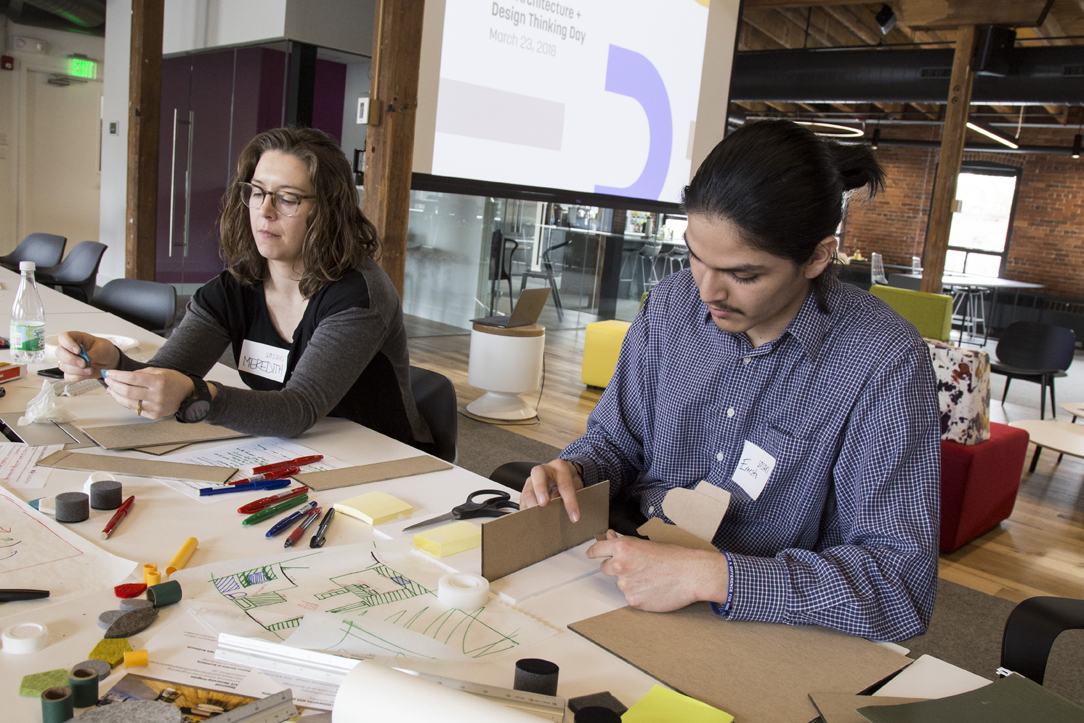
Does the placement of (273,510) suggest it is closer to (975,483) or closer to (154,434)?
(154,434)

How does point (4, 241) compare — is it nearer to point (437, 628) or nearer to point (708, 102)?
point (708, 102)

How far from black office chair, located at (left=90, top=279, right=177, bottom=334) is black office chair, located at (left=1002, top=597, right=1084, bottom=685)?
3.12m

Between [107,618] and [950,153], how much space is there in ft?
26.2

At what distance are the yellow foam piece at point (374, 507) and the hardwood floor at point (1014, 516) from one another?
2.67 meters

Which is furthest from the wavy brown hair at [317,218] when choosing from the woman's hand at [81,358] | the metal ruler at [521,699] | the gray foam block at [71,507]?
the metal ruler at [521,699]

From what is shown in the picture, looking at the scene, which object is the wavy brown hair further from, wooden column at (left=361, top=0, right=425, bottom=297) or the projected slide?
the projected slide

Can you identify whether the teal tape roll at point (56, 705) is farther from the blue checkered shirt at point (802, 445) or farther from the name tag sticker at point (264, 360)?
the name tag sticker at point (264, 360)

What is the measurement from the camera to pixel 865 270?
12.6 metres

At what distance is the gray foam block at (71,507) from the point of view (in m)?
1.15

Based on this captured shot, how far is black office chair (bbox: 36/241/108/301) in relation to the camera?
4.97 meters

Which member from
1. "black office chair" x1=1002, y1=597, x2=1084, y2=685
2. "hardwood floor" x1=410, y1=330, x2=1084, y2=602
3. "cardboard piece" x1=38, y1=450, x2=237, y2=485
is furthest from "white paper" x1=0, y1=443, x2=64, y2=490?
"hardwood floor" x1=410, y1=330, x2=1084, y2=602

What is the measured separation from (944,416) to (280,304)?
2.84 metres

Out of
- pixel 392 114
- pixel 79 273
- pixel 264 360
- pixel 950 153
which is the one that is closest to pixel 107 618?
pixel 264 360

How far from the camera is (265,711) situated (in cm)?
75
